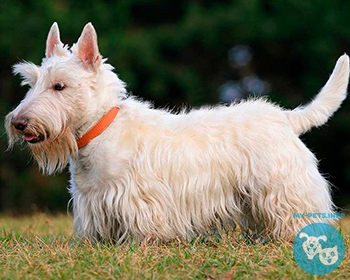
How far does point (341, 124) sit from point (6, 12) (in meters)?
8.19

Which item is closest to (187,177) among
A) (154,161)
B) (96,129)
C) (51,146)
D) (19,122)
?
(154,161)

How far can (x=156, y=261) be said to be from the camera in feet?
16.0

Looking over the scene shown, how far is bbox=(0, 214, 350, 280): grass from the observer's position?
4574mm

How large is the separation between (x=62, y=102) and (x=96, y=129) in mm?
361

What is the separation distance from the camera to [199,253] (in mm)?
5125

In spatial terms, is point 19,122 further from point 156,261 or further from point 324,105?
point 324,105

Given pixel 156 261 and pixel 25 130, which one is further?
pixel 25 130

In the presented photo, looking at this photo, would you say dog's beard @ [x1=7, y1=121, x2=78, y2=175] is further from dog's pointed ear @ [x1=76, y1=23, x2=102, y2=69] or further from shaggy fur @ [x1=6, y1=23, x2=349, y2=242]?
dog's pointed ear @ [x1=76, y1=23, x2=102, y2=69]

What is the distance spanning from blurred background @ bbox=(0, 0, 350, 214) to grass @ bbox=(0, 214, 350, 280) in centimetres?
1137

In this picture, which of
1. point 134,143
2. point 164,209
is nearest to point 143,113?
point 134,143

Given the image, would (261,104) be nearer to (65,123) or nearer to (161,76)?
(65,123)

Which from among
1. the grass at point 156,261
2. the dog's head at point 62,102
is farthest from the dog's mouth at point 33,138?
the grass at point 156,261

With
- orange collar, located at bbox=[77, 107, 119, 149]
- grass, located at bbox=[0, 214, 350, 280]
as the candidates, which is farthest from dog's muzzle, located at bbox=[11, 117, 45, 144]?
grass, located at bbox=[0, 214, 350, 280]

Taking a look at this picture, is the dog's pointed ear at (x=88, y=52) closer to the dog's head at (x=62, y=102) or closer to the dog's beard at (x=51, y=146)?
the dog's head at (x=62, y=102)
